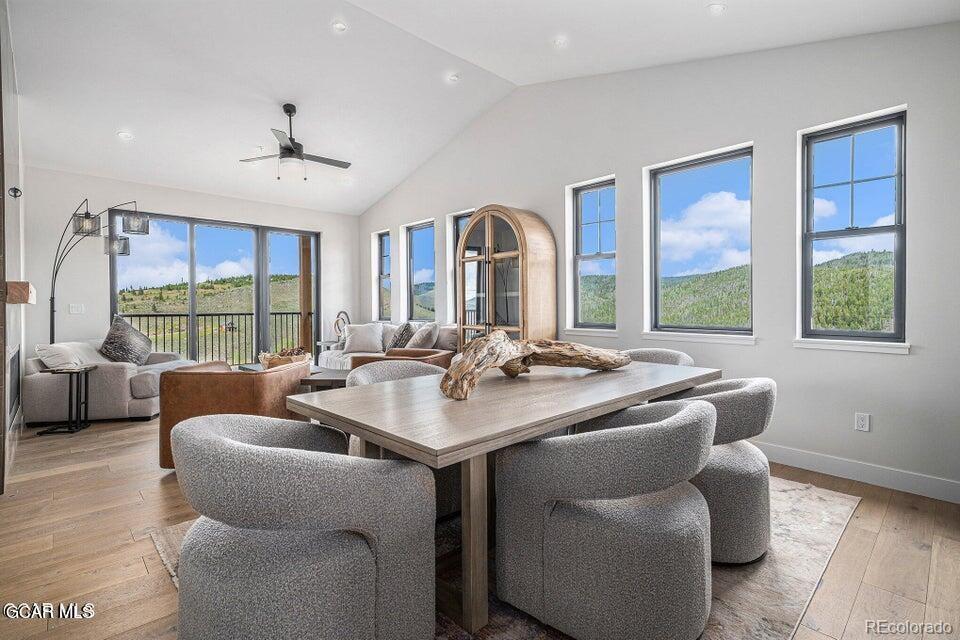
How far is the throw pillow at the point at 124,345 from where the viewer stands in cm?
488

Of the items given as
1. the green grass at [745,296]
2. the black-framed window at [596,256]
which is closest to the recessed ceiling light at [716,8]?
the black-framed window at [596,256]

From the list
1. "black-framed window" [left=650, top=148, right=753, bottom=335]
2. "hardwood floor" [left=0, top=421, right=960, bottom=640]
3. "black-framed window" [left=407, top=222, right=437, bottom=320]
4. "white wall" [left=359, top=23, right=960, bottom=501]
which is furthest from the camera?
"black-framed window" [left=407, top=222, right=437, bottom=320]

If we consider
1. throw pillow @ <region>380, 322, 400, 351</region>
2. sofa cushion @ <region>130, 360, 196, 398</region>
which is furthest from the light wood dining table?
throw pillow @ <region>380, 322, 400, 351</region>

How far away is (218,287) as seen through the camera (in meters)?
6.62

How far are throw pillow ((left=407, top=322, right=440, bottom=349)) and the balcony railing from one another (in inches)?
110

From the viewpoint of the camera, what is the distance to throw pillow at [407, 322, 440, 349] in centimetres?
538

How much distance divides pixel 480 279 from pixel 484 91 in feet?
6.54

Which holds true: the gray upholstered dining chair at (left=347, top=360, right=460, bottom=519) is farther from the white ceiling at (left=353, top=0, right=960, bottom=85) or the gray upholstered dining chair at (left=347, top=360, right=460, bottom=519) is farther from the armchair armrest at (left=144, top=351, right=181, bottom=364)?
the armchair armrest at (left=144, top=351, right=181, bottom=364)

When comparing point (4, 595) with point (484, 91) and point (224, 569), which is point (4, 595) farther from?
point (484, 91)

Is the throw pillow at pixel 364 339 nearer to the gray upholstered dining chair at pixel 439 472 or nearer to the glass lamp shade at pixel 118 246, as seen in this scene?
the glass lamp shade at pixel 118 246

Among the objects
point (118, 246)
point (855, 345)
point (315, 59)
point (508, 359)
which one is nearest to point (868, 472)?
point (855, 345)

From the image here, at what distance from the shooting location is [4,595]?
1.78 metres

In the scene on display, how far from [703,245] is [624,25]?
1673 millimetres

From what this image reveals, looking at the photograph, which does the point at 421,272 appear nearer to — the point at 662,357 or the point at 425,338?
the point at 425,338
